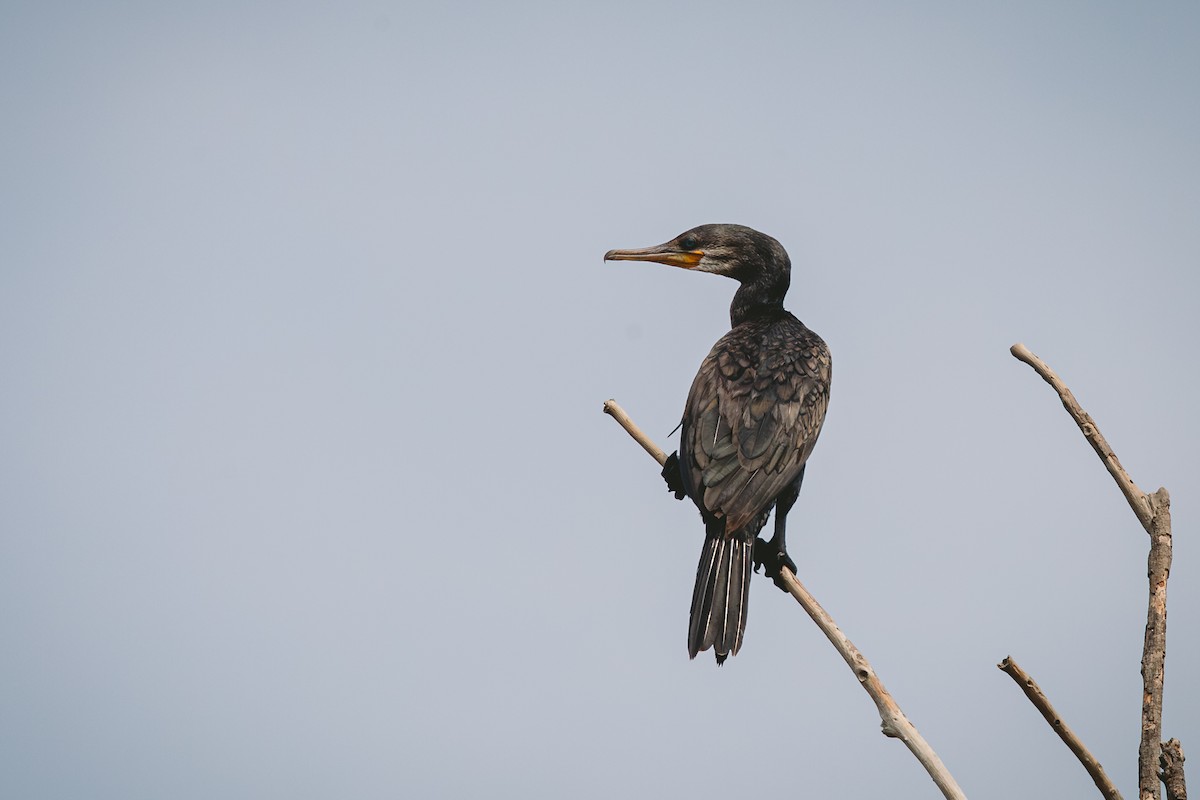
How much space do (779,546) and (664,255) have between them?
188cm

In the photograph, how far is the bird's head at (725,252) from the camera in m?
7.11

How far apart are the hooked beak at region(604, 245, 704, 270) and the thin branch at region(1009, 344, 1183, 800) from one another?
3052 mm

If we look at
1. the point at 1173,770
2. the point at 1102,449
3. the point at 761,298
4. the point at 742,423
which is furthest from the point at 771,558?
the point at 1173,770

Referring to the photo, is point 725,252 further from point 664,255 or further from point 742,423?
point 742,423

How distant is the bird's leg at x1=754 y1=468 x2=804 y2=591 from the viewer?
5809 millimetres

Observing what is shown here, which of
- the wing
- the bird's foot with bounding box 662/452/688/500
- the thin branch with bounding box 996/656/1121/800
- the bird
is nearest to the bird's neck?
the bird

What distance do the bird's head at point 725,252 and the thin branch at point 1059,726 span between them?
3.88 metres

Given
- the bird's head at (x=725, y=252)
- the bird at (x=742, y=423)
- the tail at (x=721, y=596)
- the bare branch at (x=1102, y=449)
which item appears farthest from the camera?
the bird's head at (x=725, y=252)

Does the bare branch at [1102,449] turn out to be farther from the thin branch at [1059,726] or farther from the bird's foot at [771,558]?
the bird's foot at [771,558]

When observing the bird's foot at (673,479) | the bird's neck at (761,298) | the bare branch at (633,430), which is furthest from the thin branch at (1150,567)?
the bird's neck at (761,298)

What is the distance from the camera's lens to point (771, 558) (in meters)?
5.89

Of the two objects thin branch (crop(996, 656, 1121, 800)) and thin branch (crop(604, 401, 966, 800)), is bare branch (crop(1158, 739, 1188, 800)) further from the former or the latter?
thin branch (crop(604, 401, 966, 800))

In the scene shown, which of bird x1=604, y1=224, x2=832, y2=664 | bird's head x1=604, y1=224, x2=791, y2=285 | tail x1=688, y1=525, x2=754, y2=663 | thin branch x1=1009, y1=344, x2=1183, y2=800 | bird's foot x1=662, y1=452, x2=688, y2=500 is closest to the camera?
thin branch x1=1009, y1=344, x2=1183, y2=800

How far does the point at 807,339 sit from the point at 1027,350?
2.61 m
